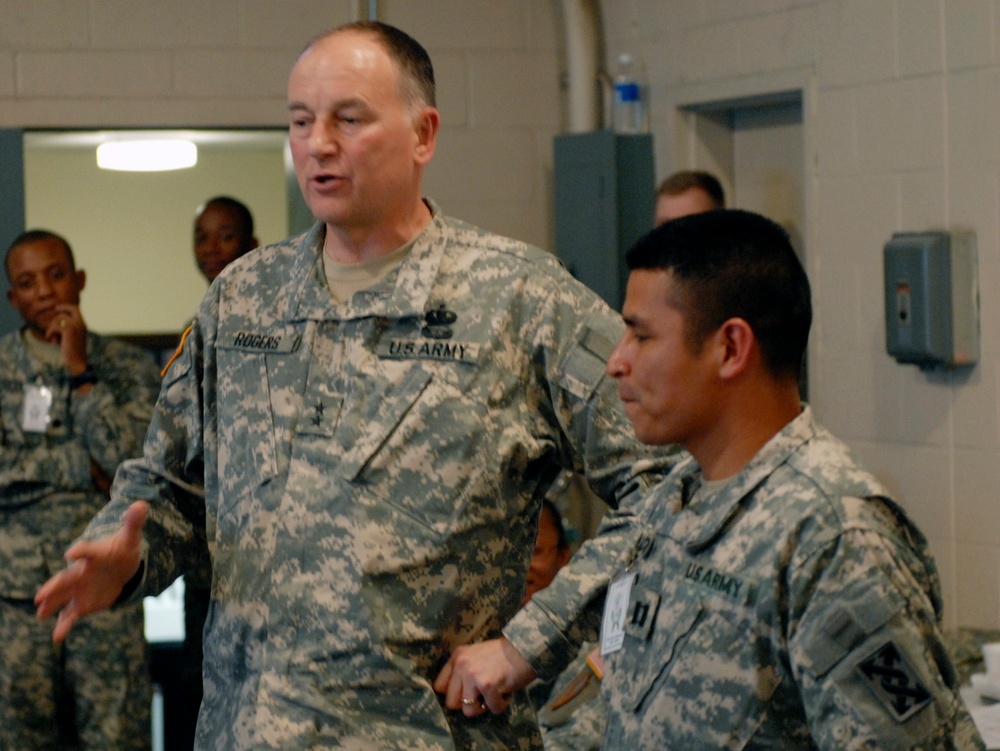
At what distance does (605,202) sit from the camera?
440 cm

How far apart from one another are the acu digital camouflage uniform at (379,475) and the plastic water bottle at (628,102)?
2.68m

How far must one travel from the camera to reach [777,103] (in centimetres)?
414

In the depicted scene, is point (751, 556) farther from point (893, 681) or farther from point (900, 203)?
point (900, 203)

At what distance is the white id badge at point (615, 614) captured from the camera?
1.50m

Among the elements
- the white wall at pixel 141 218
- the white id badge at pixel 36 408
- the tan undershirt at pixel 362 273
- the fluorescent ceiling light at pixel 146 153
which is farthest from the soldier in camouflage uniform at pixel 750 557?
the white wall at pixel 141 218

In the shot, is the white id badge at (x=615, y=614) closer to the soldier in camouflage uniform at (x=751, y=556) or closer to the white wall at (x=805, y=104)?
the soldier in camouflage uniform at (x=751, y=556)

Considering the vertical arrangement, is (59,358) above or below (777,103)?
below

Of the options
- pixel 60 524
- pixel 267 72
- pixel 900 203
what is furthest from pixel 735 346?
pixel 267 72

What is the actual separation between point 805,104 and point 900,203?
47 centimetres

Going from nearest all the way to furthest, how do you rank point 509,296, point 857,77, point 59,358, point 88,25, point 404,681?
point 404,681 < point 509,296 < point 857,77 < point 59,358 < point 88,25

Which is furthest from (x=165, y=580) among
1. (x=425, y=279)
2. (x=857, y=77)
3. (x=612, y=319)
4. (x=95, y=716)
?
(x=857, y=77)

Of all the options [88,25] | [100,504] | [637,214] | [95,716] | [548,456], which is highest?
[88,25]

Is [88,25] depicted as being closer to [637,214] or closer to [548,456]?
[637,214]

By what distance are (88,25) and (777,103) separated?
2.31m
